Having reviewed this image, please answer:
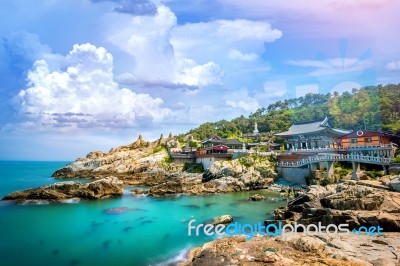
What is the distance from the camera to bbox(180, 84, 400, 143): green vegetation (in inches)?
2200

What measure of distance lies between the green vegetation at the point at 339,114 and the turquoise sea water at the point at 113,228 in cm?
2771

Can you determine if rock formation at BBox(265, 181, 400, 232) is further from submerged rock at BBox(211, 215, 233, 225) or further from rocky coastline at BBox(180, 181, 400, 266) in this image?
submerged rock at BBox(211, 215, 233, 225)

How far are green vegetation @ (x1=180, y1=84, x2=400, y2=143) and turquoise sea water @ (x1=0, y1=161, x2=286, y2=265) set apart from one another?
27707mm

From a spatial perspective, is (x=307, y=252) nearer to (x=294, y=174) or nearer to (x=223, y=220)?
(x=223, y=220)

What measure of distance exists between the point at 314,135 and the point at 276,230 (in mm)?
35562

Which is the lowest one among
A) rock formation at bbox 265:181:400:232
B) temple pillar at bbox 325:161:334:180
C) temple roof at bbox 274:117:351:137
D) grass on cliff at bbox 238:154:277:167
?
rock formation at bbox 265:181:400:232

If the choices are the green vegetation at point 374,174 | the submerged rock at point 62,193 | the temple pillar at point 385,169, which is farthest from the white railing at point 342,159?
the submerged rock at point 62,193

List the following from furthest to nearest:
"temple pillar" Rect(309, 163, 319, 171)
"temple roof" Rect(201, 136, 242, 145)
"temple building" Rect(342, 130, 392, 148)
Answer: "temple roof" Rect(201, 136, 242, 145)
"temple pillar" Rect(309, 163, 319, 171)
"temple building" Rect(342, 130, 392, 148)

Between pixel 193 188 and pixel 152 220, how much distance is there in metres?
16.4

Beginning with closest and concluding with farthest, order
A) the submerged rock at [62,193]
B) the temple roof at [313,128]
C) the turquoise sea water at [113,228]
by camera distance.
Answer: the turquoise sea water at [113,228]
the submerged rock at [62,193]
the temple roof at [313,128]

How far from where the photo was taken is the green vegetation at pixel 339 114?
2200 inches

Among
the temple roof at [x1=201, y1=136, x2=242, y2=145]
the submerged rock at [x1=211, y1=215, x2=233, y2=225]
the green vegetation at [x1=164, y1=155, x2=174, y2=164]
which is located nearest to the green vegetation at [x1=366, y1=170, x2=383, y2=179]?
the submerged rock at [x1=211, y1=215, x2=233, y2=225]

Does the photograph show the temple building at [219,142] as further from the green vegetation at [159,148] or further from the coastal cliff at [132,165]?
the green vegetation at [159,148]

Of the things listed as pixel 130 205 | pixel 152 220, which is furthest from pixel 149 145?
pixel 152 220
